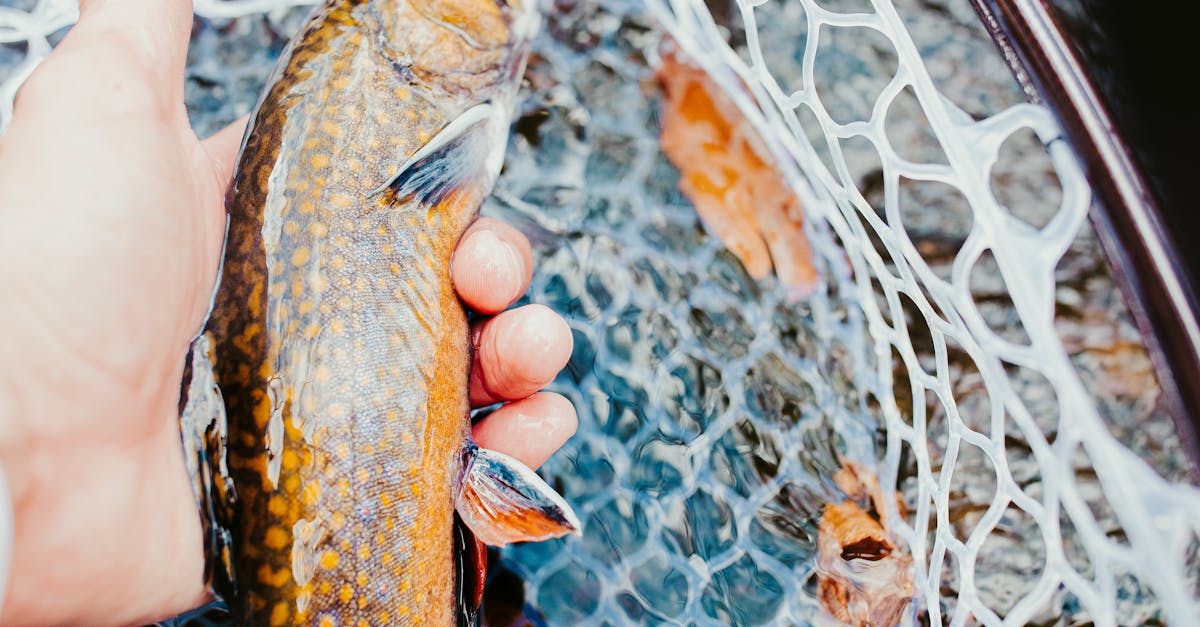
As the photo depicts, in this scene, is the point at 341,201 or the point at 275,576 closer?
the point at 275,576

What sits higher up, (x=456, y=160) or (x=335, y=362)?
(x=456, y=160)

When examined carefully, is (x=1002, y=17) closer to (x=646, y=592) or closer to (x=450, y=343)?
(x=450, y=343)

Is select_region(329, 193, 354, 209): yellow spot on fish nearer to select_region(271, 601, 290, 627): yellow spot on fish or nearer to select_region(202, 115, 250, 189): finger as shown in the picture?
select_region(202, 115, 250, 189): finger

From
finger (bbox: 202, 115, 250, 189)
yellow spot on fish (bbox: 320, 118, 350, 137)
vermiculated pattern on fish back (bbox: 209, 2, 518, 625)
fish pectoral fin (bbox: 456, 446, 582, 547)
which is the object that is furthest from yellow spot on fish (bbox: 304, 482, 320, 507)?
finger (bbox: 202, 115, 250, 189)

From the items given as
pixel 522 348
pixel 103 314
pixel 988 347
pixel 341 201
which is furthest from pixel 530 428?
pixel 988 347

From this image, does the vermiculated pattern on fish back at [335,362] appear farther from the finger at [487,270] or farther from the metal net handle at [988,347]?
the metal net handle at [988,347]

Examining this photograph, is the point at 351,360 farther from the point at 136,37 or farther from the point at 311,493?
the point at 136,37

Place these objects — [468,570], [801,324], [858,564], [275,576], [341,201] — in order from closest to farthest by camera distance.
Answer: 1. [275,576]
2. [341,201]
3. [468,570]
4. [858,564]
5. [801,324]
